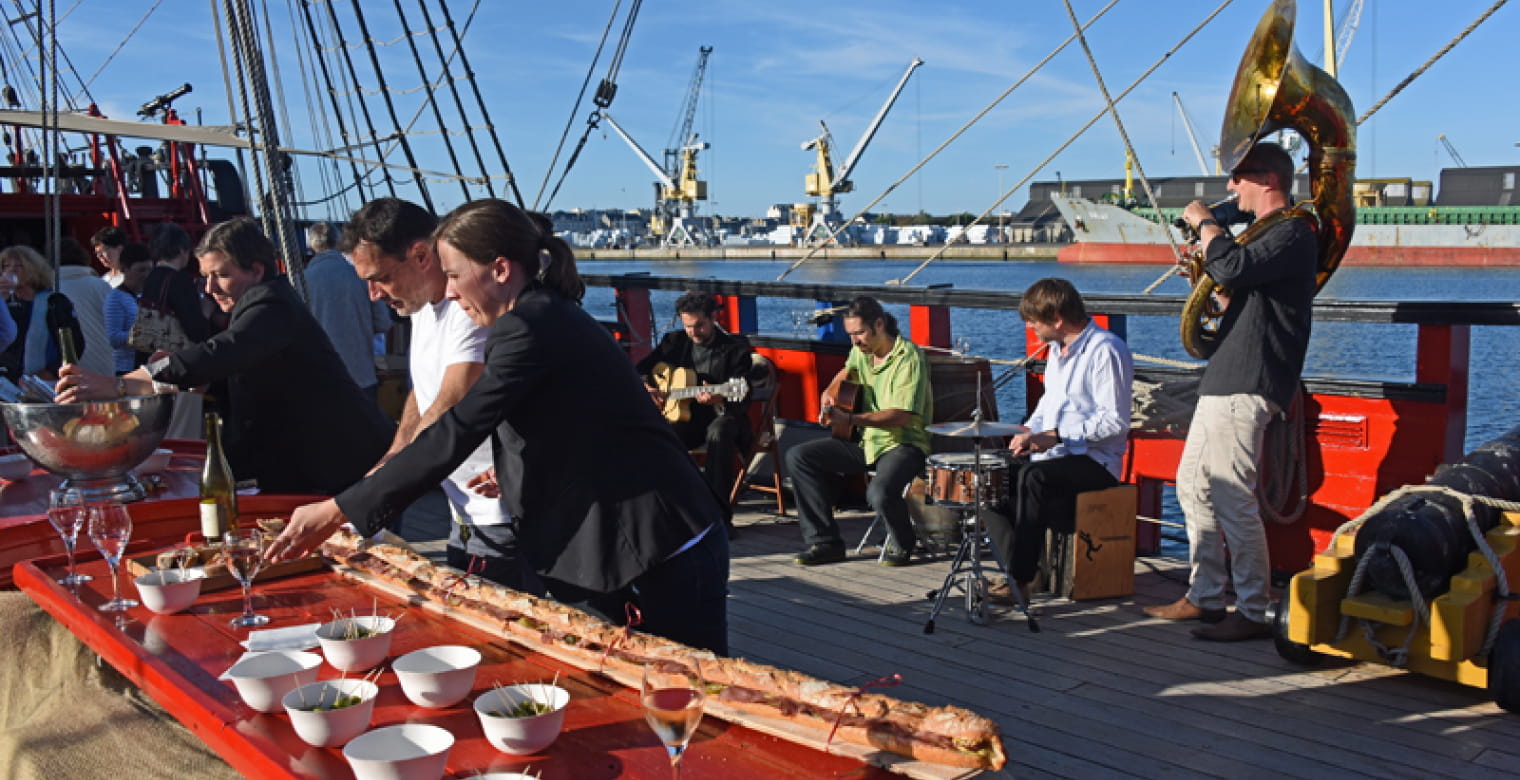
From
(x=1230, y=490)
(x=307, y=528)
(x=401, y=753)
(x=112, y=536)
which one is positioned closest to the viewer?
(x=401, y=753)

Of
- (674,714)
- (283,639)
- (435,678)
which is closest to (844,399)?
(283,639)

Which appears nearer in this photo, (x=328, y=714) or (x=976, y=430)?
(x=328, y=714)

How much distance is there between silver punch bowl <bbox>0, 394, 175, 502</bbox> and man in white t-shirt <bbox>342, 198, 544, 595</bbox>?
64cm

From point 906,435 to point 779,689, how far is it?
3.96 m

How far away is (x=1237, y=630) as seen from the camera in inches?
171

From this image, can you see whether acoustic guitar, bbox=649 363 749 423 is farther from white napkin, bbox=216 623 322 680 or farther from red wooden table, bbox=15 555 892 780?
white napkin, bbox=216 623 322 680

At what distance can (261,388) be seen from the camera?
372 cm

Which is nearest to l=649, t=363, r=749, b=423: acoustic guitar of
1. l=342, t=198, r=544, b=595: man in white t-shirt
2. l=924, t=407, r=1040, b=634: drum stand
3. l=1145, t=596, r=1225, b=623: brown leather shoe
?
l=924, t=407, r=1040, b=634: drum stand

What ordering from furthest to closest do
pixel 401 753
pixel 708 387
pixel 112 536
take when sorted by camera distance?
pixel 708 387, pixel 112 536, pixel 401 753

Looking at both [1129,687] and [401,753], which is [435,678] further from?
[1129,687]

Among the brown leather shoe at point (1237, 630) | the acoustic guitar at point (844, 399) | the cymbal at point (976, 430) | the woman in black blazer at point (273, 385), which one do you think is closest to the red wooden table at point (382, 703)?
the woman in black blazer at point (273, 385)

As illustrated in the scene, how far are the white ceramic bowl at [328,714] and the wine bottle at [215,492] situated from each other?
1.39m

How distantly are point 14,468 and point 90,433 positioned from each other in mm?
1178

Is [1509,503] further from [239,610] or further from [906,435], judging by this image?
[239,610]
